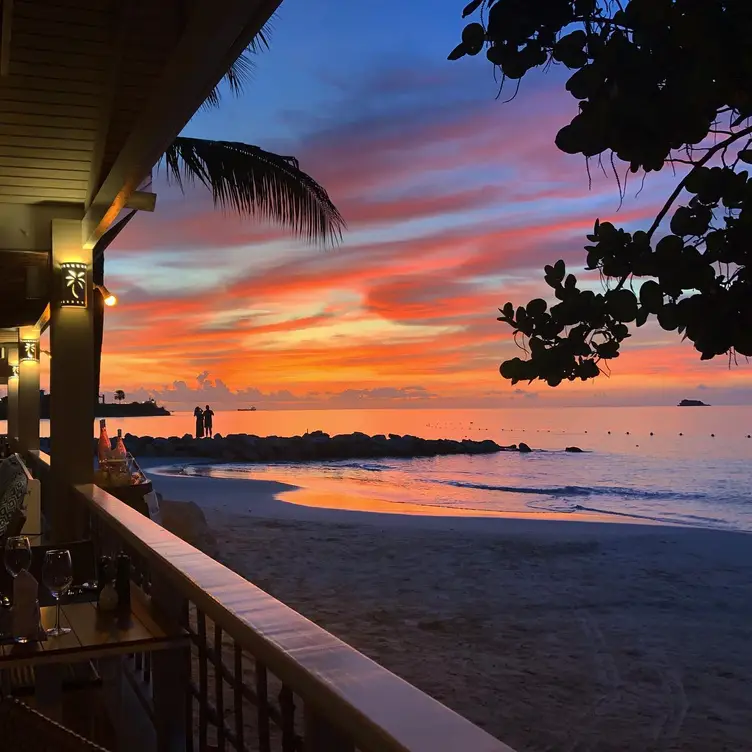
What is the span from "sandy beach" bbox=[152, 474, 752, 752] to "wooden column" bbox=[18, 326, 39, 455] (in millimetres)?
2682

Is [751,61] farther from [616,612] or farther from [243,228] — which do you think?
[243,228]

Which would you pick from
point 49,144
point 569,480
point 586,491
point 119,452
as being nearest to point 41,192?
point 49,144

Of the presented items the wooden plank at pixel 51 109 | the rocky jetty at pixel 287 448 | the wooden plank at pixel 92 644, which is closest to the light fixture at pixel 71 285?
the wooden plank at pixel 51 109

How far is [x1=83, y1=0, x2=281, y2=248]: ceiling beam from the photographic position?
2168 mm

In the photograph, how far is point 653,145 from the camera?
980mm

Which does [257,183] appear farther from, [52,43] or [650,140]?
[650,140]

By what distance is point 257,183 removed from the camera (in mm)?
9180

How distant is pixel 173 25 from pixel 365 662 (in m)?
2.43

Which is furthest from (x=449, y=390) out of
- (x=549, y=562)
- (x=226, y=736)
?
(x=226, y=736)

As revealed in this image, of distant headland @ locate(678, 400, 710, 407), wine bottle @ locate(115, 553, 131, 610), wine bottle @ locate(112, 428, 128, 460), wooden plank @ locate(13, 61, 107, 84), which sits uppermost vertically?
distant headland @ locate(678, 400, 710, 407)

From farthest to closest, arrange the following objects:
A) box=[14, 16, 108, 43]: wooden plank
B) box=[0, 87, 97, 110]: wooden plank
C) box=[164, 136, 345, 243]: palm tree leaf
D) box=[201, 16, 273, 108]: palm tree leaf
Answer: box=[201, 16, 273, 108]: palm tree leaf → box=[164, 136, 345, 243]: palm tree leaf → box=[0, 87, 97, 110]: wooden plank → box=[14, 16, 108, 43]: wooden plank

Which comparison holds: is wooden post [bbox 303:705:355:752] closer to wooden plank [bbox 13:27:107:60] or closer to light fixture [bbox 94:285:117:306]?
wooden plank [bbox 13:27:107:60]

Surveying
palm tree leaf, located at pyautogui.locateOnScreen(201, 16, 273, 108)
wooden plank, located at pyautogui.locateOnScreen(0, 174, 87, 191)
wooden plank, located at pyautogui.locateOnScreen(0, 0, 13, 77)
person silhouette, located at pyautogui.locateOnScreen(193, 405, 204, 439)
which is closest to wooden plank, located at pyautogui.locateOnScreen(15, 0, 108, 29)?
wooden plank, located at pyautogui.locateOnScreen(0, 0, 13, 77)

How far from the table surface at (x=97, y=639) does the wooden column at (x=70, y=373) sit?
2377 mm
